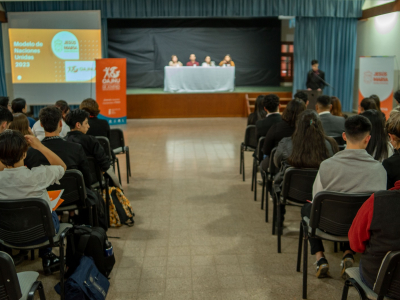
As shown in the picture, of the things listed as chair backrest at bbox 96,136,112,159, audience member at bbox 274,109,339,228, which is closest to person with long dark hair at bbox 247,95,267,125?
chair backrest at bbox 96,136,112,159

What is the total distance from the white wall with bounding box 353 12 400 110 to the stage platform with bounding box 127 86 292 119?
10.7 feet

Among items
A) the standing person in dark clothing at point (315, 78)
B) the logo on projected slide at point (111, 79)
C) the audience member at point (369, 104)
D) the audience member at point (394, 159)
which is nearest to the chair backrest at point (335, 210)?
the audience member at point (394, 159)

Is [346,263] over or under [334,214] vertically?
under

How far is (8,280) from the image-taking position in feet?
5.66

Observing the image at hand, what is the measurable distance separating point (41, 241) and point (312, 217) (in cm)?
157

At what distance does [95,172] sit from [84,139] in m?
0.31

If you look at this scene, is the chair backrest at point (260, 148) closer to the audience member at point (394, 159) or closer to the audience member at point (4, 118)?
the audience member at point (394, 159)

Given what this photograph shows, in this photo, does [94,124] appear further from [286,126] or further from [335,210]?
[335,210]

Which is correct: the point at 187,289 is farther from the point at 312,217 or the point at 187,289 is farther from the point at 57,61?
the point at 57,61

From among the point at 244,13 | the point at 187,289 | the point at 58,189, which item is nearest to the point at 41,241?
the point at 58,189

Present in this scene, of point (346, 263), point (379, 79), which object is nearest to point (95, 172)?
point (346, 263)

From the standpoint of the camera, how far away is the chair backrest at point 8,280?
1.69 m

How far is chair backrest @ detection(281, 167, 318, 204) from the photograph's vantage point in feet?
9.51

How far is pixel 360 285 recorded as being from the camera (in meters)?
1.90
